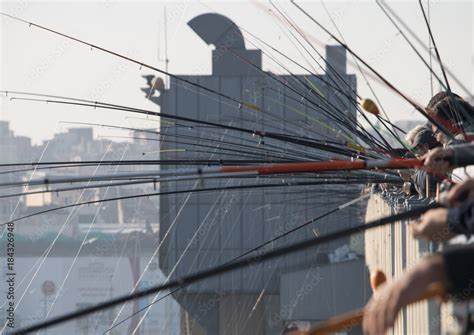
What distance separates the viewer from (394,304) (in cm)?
428

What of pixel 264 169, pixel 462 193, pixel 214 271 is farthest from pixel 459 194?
pixel 264 169

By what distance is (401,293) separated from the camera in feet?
14.1

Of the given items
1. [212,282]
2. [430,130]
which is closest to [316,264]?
[212,282]

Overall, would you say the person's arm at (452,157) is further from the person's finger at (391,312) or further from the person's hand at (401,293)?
the person's finger at (391,312)

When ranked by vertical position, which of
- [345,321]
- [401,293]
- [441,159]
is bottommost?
[345,321]

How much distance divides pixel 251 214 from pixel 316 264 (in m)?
2.85

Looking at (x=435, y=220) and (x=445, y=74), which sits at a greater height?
(x=445, y=74)

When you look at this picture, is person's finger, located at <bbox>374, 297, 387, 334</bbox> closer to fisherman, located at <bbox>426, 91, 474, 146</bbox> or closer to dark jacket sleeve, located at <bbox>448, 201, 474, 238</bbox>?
dark jacket sleeve, located at <bbox>448, 201, 474, 238</bbox>

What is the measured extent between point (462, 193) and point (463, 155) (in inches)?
23.4

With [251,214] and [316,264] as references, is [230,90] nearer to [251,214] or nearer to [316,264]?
[251,214]

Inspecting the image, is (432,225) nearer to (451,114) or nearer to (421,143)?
(451,114)

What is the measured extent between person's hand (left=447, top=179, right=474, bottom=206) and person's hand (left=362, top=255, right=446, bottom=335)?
53 centimetres

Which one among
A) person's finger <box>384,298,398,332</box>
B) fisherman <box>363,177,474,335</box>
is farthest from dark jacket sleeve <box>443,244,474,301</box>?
person's finger <box>384,298,398,332</box>

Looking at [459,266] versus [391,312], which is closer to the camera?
[391,312]
